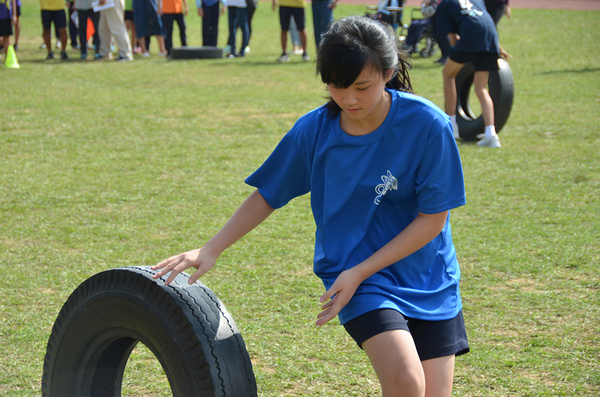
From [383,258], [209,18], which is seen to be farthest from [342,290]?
[209,18]

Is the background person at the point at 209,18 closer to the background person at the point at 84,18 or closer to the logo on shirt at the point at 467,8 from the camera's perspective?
the background person at the point at 84,18

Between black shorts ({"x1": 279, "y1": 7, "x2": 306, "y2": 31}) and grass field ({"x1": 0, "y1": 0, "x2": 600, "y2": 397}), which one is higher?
black shorts ({"x1": 279, "y1": 7, "x2": 306, "y2": 31})

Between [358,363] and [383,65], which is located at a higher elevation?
[383,65]

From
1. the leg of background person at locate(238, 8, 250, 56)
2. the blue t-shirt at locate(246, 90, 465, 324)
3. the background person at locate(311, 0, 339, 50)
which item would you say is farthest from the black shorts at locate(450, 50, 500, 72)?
the leg of background person at locate(238, 8, 250, 56)

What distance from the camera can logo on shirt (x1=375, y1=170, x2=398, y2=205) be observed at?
77.9 inches

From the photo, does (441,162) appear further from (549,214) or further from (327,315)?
(549,214)

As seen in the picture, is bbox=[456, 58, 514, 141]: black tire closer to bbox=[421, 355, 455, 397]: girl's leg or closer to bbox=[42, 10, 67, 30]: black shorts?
bbox=[421, 355, 455, 397]: girl's leg

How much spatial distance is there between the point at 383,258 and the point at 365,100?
49 cm

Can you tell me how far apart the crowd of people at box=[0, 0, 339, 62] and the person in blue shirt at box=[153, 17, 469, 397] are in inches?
431

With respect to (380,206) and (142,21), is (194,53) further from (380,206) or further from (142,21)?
(380,206)

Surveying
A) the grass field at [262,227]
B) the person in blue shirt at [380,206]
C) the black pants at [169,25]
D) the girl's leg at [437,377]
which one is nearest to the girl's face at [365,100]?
the person in blue shirt at [380,206]

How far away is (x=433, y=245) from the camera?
2.07 m

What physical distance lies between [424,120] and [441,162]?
15cm

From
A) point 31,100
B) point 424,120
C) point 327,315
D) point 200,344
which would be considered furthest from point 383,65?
point 31,100
